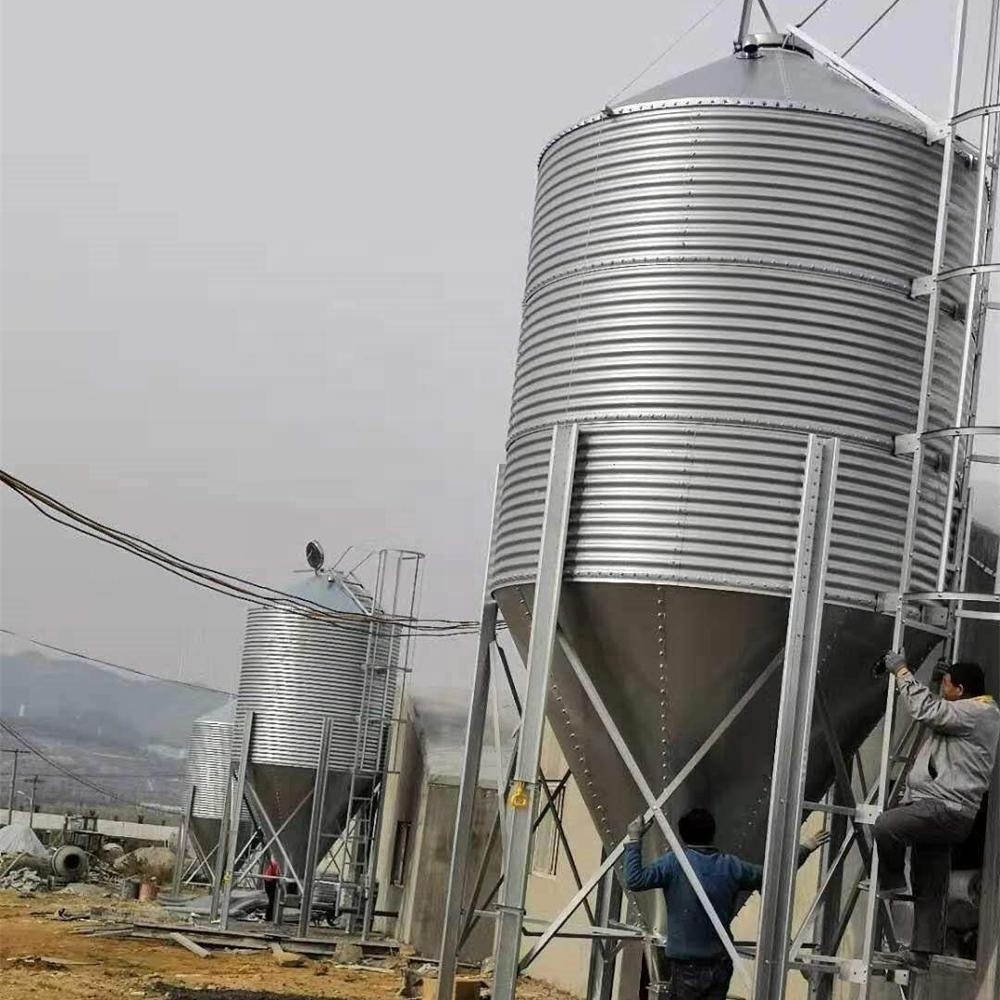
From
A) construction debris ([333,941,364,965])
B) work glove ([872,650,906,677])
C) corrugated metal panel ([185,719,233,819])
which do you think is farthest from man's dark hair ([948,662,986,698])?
corrugated metal panel ([185,719,233,819])

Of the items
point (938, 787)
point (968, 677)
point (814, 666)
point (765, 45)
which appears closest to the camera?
point (938, 787)

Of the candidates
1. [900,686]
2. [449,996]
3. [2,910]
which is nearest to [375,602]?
[2,910]

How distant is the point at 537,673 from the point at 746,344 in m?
2.58

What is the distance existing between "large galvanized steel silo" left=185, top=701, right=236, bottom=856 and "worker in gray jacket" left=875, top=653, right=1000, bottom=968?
32.8 m

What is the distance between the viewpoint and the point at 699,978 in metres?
10.4

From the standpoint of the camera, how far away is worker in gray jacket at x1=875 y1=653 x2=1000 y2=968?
9.65 m

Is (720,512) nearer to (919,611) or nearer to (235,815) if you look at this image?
(919,611)

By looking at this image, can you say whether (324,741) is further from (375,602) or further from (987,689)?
(987,689)

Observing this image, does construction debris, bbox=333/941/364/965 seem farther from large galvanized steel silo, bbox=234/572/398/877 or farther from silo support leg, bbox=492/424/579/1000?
silo support leg, bbox=492/424/579/1000

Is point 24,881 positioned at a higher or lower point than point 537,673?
lower

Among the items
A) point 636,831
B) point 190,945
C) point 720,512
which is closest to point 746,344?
point 720,512

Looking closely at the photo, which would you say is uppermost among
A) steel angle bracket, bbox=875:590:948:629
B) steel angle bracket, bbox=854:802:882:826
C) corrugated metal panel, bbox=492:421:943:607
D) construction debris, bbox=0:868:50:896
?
corrugated metal panel, bbox=492:421:943:607

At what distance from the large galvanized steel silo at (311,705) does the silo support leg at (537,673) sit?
1781 cm

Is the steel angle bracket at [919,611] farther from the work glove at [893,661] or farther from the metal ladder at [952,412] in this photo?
the work glove at [893,661]
